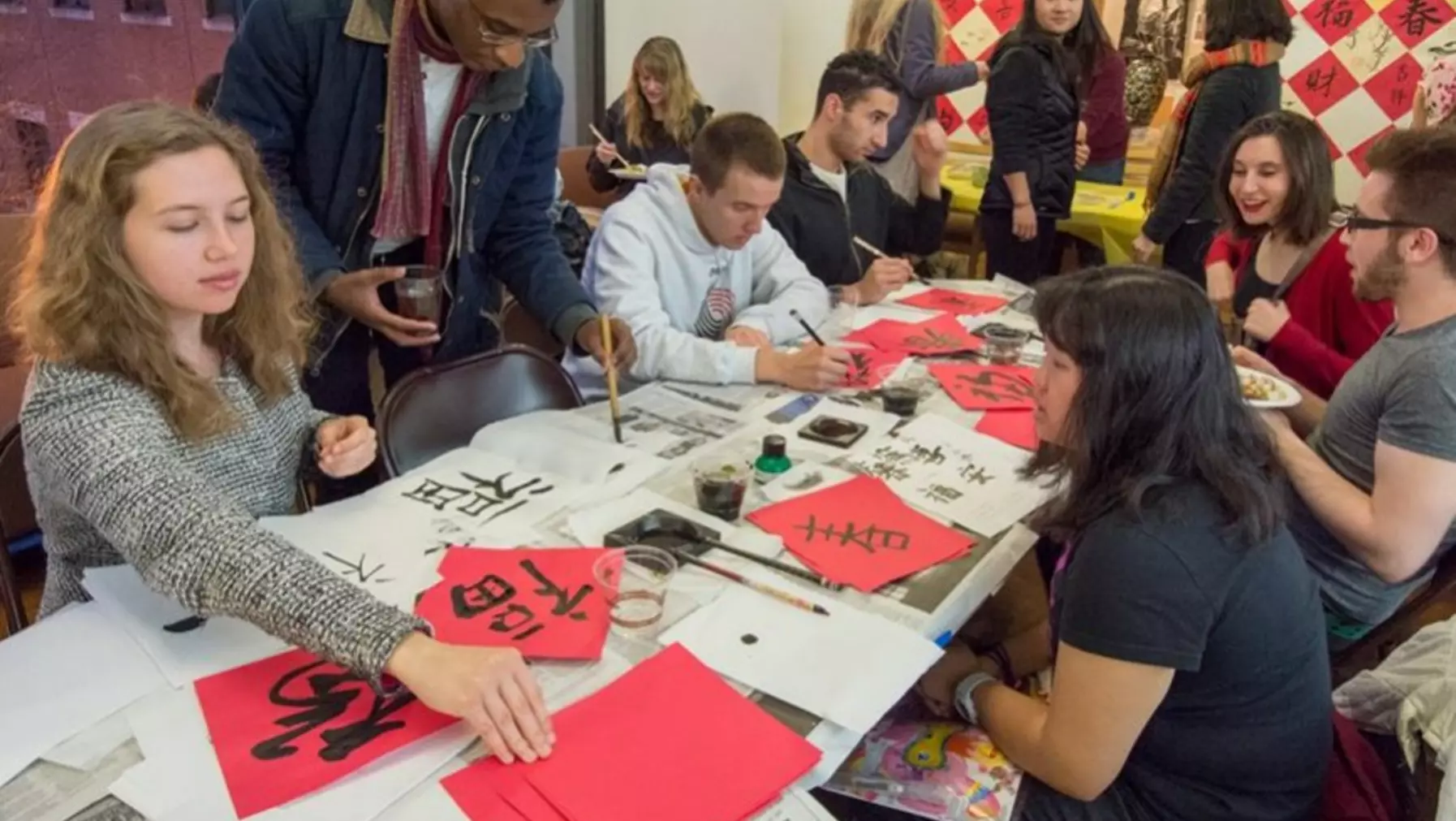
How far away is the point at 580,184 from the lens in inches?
175

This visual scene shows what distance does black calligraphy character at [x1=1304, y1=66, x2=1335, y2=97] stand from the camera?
4.23 m

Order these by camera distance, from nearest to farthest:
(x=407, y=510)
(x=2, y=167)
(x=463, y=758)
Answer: (x=463, y=758), (x=407, y=510), (x=2, y=167)

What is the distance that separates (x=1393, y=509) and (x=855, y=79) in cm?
176

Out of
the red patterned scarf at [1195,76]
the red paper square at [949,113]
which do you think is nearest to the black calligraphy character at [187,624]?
the red patterned scarf at [1195,76]

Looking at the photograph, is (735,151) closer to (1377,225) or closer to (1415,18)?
(1377,225)

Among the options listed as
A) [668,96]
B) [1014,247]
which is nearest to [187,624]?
[1014,247]

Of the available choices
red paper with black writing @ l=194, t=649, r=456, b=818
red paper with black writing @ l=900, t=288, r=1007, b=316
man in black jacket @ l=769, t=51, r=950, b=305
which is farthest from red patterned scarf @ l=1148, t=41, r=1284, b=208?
red paper with black writing @ l=194, t=649, r=456, b=818

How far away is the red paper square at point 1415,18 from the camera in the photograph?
13.0 feet

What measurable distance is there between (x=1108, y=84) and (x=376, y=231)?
A: 11.0 feet

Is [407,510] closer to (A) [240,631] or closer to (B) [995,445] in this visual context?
(A) [240,631]

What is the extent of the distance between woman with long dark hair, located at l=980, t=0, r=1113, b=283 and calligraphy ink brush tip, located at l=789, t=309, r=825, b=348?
5.20 feet

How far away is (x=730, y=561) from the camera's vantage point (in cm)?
134

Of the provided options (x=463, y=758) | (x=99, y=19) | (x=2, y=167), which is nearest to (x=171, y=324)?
(x=463, y=758)

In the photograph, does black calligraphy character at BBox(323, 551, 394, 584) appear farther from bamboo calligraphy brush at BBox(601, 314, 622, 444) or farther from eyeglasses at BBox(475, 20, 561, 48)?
eyeglasses at BBox(475, 20, 561, 48)
